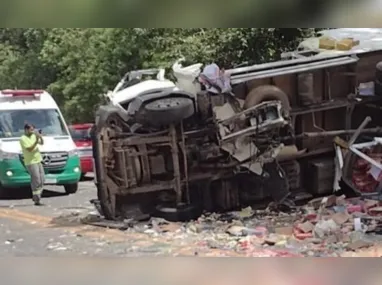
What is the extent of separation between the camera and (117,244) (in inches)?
148

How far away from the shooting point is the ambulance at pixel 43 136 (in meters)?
3.75

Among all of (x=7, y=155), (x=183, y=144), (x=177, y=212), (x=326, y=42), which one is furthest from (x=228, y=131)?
(x=7, y=155)

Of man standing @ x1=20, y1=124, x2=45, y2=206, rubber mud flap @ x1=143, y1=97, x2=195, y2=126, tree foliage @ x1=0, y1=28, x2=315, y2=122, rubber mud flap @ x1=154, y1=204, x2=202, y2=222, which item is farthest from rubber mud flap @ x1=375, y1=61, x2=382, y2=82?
man standing @ x1=20, y1=124, x2=45, y2=206

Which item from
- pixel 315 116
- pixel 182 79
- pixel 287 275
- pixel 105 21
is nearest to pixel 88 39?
pixel 105 21

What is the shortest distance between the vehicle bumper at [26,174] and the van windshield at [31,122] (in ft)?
0.41

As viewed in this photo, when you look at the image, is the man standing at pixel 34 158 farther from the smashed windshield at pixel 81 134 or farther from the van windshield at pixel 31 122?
the smashed windshield at pixel 81 134

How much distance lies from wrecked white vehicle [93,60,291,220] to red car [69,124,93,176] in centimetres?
3

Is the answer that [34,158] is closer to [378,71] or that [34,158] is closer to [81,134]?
[81,134]

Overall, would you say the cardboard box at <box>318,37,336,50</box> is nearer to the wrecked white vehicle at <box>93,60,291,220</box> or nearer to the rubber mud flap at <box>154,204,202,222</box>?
the wrecked white vehicle at <box>93,60,291,220</box>

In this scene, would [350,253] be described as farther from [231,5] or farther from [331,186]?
[231,5]

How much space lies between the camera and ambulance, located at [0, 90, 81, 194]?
147 inches

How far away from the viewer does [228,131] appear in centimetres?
376

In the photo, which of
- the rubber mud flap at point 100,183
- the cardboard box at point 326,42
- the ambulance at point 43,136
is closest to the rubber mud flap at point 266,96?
the cardboard box at point 326,42

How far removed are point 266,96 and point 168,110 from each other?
1.45 feet
